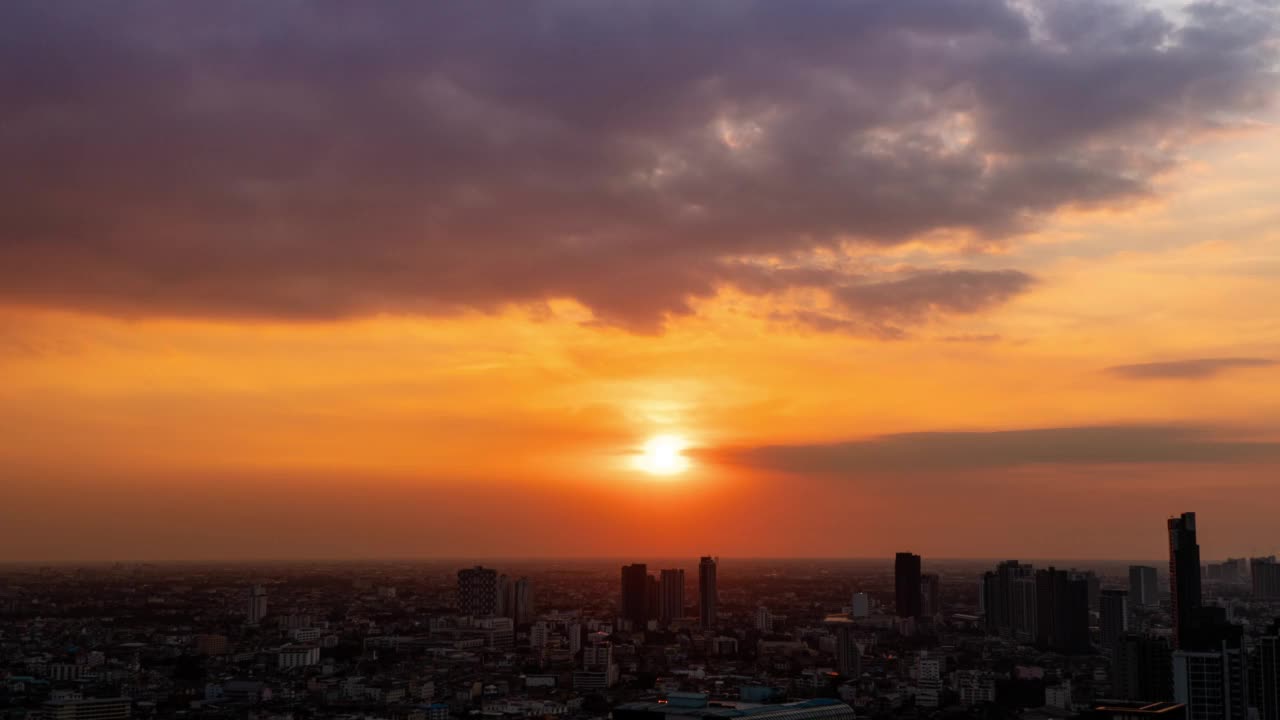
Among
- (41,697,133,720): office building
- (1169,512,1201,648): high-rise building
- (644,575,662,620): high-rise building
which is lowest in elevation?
(41,697,133,720): office building

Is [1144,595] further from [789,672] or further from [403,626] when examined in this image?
[403,626]

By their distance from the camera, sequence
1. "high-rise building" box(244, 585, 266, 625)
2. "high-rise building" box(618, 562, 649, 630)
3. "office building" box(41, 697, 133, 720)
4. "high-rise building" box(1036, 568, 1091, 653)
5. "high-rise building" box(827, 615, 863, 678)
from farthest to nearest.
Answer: "high-rise building" box(618, 562, 649, 630), "high-rise building" box(244, 585, 266, 625), "high-rise building" box(1036, 568, 1091, 653), "high-rise building" box(827, 615, 863, 678), "office building" box(41, 697, 133, 720)

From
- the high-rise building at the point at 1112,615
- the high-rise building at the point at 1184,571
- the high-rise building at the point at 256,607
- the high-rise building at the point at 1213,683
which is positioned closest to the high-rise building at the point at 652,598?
the high-rise building at the point at 256,607

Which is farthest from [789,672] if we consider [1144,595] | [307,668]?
[1144,595]

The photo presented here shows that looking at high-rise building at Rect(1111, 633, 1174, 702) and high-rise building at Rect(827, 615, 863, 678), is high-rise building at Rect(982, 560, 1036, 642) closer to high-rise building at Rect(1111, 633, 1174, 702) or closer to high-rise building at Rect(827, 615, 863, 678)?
high-rise building at Rect(827, 615, 863, 678)

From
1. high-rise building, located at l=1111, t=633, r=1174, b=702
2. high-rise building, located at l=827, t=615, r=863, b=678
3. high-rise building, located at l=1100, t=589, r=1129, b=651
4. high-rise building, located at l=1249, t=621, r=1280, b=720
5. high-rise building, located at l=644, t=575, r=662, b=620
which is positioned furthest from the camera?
high-rise building, located at l=644, t=575, r=662, b=620

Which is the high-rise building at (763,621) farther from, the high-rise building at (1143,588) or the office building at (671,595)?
the high-rise building at (1143,588)

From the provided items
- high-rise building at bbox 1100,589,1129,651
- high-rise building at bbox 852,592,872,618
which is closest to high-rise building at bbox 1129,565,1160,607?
high-rise building at bbox 852,592,872,618
